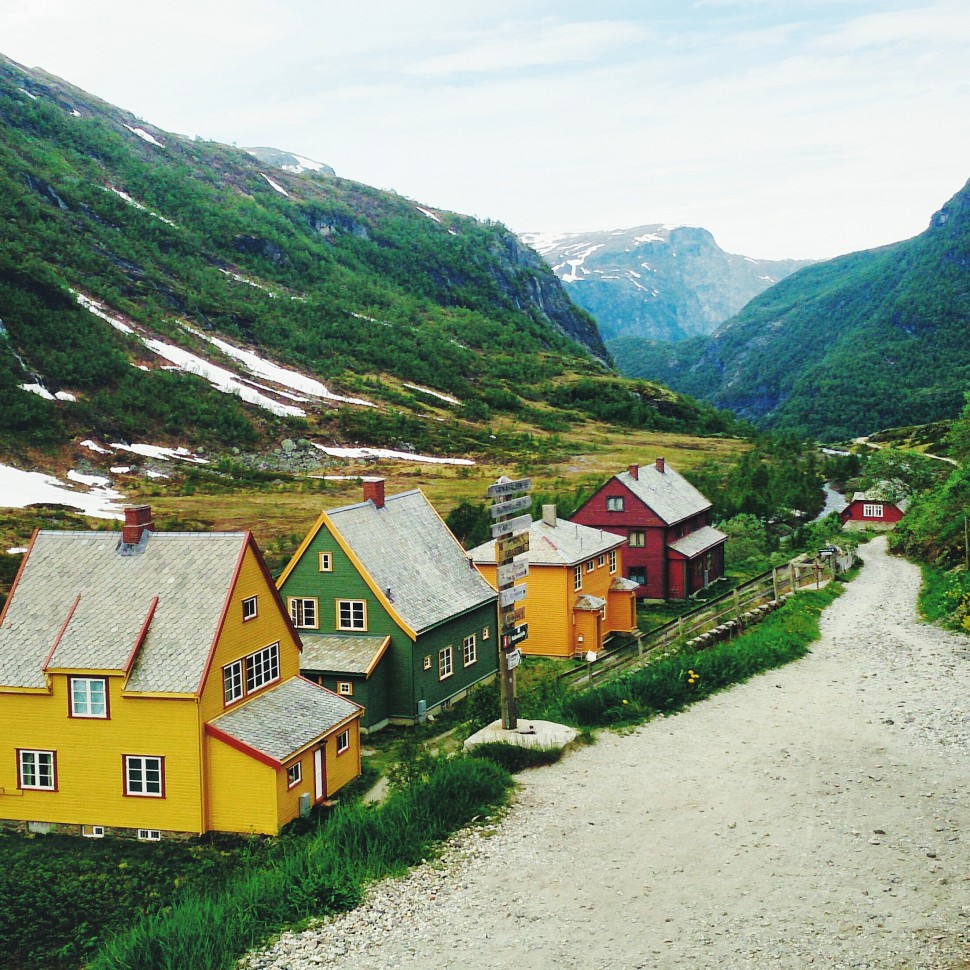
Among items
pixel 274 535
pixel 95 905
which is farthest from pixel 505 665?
pixel 274 535

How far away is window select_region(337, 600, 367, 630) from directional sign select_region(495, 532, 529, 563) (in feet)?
33.2

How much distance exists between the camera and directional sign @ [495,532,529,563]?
2347cm

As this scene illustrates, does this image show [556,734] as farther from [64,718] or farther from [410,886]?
[64,718]

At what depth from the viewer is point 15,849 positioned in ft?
76.4

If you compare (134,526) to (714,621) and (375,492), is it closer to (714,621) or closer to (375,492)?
(375,492)

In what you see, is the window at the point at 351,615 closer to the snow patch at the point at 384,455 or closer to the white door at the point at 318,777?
the white door at the point at 318,777

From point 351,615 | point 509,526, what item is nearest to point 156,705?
point 509,526

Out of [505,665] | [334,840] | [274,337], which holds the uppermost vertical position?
[274,337]

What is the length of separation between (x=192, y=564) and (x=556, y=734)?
10323 mm

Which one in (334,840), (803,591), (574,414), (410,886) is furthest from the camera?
(574,414)

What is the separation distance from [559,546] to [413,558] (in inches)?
324

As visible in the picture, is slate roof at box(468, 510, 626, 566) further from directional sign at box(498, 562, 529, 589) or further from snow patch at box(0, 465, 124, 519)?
snow patch at box(0, 465, 124, 519)

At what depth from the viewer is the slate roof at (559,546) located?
40.9 metres

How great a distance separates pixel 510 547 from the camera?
23.9 m
